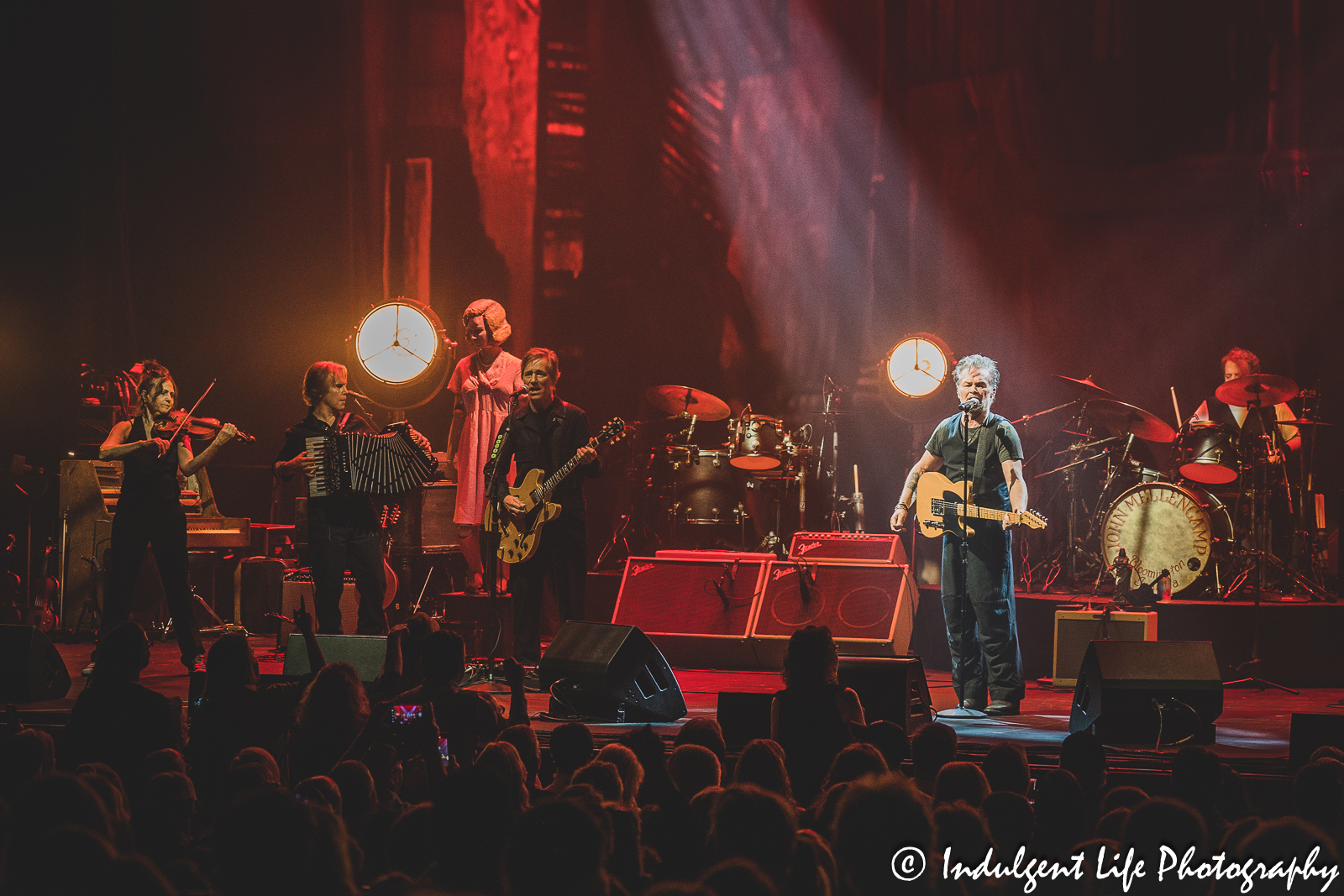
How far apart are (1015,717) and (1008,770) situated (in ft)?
9.32

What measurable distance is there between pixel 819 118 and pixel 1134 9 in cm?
322

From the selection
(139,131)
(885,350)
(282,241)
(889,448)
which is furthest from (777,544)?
(139,131)

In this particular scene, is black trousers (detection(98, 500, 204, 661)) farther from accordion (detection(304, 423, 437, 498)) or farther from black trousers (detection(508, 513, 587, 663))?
black trousers (detection(508, 513, 587, 663))

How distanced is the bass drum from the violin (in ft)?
20.8

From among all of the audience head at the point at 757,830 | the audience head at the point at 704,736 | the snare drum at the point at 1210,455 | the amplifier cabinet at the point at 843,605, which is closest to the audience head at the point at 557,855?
the audience head at the point at 757,830

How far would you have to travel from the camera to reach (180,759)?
11.5 feet

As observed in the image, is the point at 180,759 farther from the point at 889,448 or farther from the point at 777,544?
the point at 889,448

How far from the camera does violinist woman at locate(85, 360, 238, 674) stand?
23.1ft

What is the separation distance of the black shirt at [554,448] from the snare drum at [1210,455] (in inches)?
198

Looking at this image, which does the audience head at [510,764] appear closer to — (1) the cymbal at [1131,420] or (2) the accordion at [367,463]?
(2) the accordion at [367,463]

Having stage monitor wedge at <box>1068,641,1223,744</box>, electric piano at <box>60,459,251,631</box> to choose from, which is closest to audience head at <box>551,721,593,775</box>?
stage monitor wedge at <box>1068,641,1223,744</box>

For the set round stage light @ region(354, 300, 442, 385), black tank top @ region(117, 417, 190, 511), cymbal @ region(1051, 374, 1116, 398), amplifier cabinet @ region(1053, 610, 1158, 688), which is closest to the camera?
black tank top @ region(117, 417, 190, 511)

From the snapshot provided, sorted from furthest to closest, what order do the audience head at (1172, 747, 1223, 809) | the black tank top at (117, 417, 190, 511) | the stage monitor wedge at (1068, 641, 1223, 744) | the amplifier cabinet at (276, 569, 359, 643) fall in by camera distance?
the amplifier cabinet at (276, 569, 359, 643)
the black tank top at (117, 417, 190, 511)
the stage monitor wedge at (1068, 641, 1223, 744)
the audience head at (1172, 747, 1223, 809)

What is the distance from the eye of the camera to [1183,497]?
862 cm
